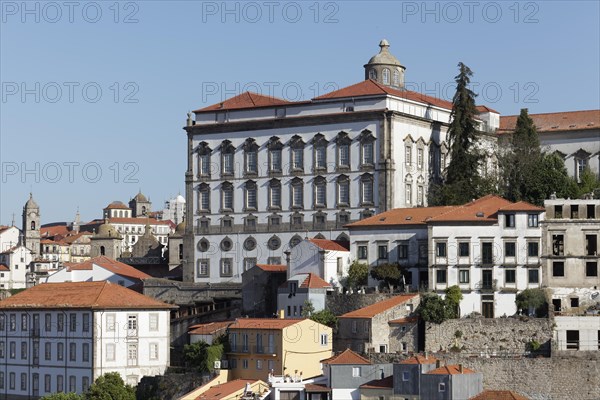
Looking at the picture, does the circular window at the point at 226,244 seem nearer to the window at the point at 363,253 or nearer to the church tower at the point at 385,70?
the window at the point at 363,253

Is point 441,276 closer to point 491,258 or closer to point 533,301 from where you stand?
point 491,258

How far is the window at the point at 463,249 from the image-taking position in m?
74.6

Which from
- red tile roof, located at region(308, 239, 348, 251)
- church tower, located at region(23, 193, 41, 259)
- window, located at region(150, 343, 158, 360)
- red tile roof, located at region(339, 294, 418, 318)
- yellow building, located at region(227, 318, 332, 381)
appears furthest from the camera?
church tower, located at region(23, 193, 41, 259)

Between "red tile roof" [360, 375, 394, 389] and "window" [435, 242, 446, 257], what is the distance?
9.38 m

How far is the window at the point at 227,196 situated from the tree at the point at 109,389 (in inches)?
749

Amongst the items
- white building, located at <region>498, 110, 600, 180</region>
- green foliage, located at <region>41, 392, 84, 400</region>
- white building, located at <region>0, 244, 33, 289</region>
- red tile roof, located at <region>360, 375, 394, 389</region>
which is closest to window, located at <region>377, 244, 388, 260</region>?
red tile roof, located at <region>360, 375, 394, 389</region>

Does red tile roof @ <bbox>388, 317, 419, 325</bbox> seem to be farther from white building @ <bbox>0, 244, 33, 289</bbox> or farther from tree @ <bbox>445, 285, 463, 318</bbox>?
white building @ <bbox>0, 244, 33, 289</bbox>

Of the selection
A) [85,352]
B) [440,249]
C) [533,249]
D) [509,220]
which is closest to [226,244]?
[85,352]

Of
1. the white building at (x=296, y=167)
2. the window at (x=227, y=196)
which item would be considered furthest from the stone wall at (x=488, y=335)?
the window at (x=227, y=196)

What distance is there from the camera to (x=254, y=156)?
91.6 m

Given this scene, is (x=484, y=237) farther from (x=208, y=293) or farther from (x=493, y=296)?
(x=208, y=293)

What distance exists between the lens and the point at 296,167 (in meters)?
90.2

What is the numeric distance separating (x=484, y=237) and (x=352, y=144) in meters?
16.6

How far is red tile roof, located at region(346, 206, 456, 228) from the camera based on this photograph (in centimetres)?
7906
